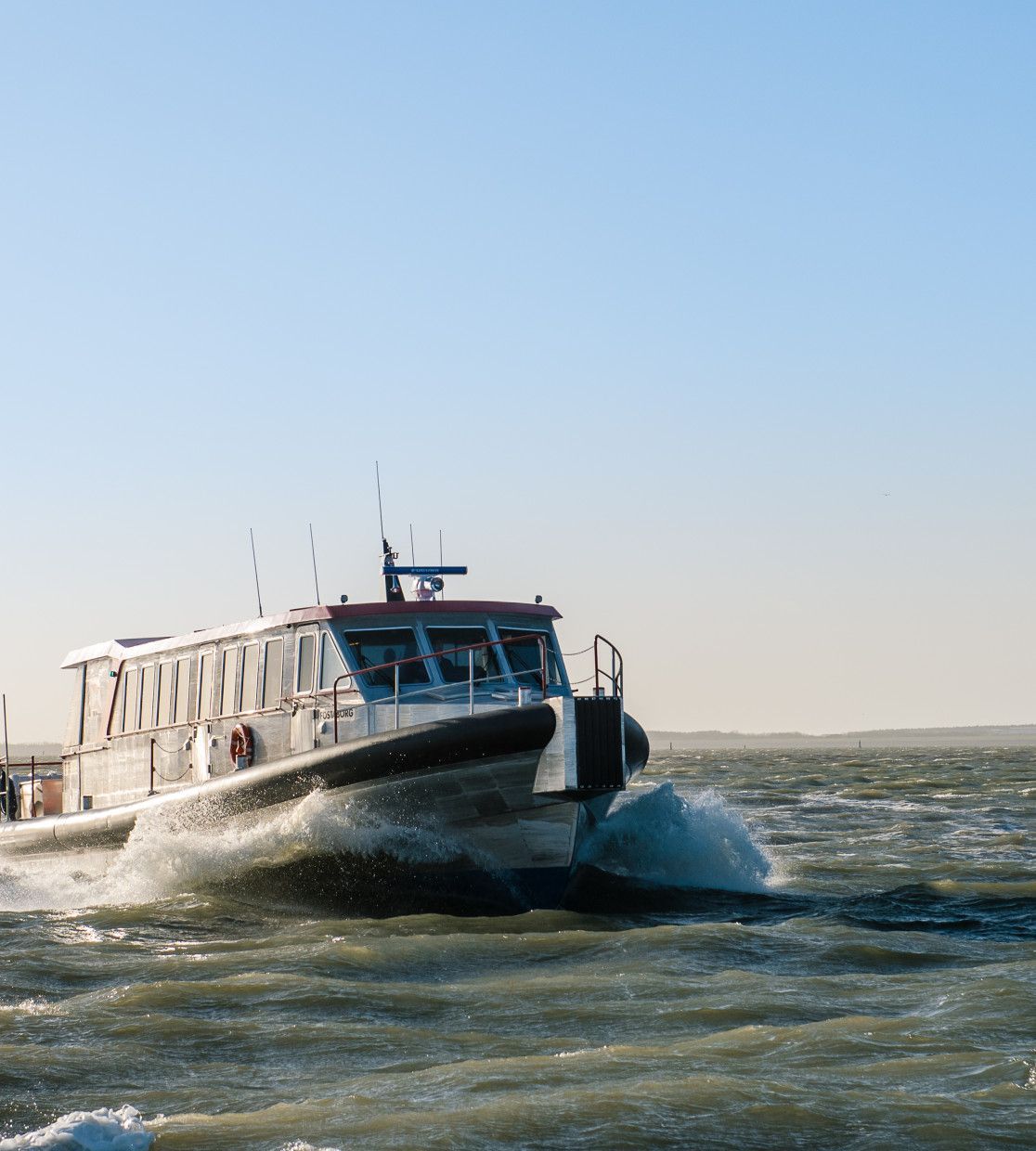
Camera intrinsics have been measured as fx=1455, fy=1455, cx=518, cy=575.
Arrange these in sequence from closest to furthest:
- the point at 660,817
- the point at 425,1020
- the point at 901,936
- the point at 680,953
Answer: the point at 425,1020, the point at 680,953, the point at 901,936, the point at 660,817

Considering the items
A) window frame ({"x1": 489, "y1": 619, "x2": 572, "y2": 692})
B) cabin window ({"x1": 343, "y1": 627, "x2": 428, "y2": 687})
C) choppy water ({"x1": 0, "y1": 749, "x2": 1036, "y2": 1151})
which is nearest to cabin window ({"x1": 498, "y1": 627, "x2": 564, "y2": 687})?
window frame ({"x1": 489, "y1": 619, "x2": 572, "y2": 692})

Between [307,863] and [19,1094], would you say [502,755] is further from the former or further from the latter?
[19,1094]

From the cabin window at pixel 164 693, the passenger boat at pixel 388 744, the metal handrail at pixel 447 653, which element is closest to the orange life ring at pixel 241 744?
the passenger boat at pixel 388 744

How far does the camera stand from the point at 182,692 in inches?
739

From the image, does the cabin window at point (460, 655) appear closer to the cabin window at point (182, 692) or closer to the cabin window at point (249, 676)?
the cabin window at point (249, 676)

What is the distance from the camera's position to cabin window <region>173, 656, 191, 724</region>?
732 inches

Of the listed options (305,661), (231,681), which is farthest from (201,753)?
(305,661)

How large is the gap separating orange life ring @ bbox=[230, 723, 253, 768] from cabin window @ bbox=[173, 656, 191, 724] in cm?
211

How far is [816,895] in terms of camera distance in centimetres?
1662

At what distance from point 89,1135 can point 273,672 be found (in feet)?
31.8

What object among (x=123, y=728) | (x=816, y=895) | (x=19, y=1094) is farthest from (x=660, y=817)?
(x=19, y=1094)

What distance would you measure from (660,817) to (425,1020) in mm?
9405

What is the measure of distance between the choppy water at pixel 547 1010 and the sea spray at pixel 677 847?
4 centimetres

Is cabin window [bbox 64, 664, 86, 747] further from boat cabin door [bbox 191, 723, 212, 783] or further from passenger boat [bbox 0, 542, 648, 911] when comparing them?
boat cabin door [bbox 191, 723, 212, 783]
